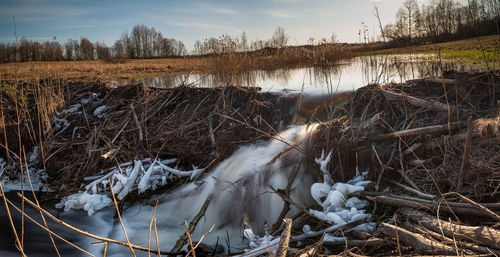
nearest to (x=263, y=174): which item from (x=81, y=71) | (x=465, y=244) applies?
(x=465, y=244)

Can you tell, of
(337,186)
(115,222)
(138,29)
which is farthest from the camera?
(138,29)

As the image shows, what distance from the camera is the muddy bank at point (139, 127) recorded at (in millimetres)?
5398

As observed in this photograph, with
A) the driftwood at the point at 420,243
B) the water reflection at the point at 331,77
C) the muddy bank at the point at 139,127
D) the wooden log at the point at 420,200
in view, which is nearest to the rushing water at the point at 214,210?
the muddy bank at the point at 139,127

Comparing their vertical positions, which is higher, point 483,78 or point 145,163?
point 483,78

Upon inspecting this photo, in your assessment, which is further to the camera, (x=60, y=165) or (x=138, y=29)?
(x=138, y=29)

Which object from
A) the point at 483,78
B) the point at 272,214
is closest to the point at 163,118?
the point at 272,214

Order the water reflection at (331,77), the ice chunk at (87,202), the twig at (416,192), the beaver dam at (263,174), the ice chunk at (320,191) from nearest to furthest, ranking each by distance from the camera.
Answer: the beaver dam at (263,174) < the twig at (416,192) < the ice chunk at (320,191) < the ice chunk at (87,202) < the water reflection at (331,77)

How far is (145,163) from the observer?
208 inches

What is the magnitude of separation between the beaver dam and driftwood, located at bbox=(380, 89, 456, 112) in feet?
0.05

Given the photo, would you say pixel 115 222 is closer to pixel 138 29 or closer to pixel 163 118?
pixel 163 118

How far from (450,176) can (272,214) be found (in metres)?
2.00

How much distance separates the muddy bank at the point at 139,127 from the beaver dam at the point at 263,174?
31 mm

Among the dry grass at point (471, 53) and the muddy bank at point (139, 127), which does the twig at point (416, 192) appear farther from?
the muddy bank at point (139, 127)

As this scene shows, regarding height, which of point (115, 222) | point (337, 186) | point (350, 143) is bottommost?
point (115, 222)
